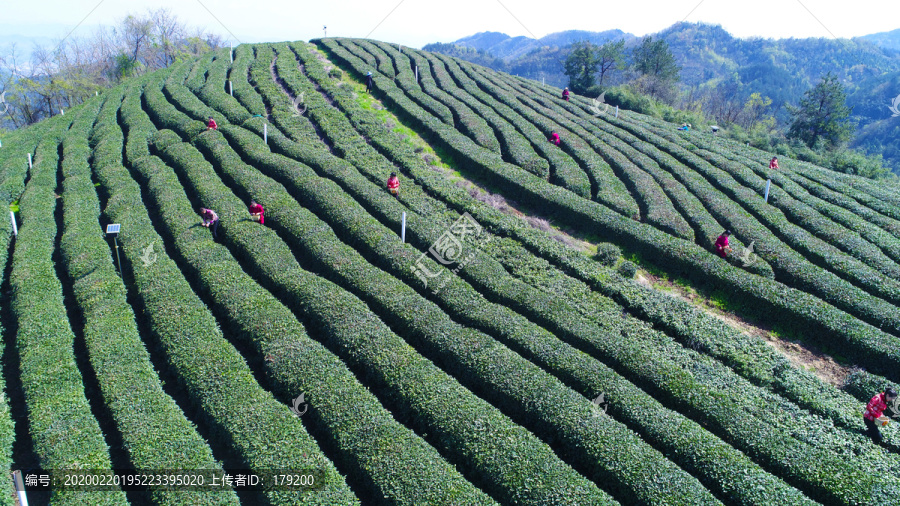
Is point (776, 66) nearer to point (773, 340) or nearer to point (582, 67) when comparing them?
point (582, 67)

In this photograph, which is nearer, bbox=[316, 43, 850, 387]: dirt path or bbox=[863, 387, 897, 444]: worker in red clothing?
bbox=[863, 387, 897, 444]: worker in red clothing

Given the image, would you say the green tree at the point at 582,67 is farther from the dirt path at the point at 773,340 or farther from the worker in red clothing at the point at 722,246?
the dirt path at the point at 773,340

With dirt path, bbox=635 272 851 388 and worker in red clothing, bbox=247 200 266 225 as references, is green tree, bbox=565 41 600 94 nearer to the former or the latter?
dirt path, bbox=635 272 851 388

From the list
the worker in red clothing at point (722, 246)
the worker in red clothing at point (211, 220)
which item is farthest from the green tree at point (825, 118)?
the worker in red clothing at point (211, 220)

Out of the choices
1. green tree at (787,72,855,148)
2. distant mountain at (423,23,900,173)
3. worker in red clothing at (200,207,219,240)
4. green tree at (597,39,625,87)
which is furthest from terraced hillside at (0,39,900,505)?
distant mountain at (423,23,900,173)

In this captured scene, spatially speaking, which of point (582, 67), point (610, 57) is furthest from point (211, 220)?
point (610, 57)

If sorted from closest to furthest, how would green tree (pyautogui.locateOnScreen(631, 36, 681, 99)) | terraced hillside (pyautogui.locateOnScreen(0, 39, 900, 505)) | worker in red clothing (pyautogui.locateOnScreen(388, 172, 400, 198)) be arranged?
terraced hillside (pyautogui.locateOnScreen(0, 39, 900, 505))
worker in red clothing (pyautogui.locateOnScreen(388, 172, 400, 198))
green tree (pyautogui.locateOnScreen(631, 36, 681, 99))

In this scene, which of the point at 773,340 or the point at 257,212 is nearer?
the point at 773,340

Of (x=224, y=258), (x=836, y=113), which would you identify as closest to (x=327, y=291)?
(x=224, y=258)
